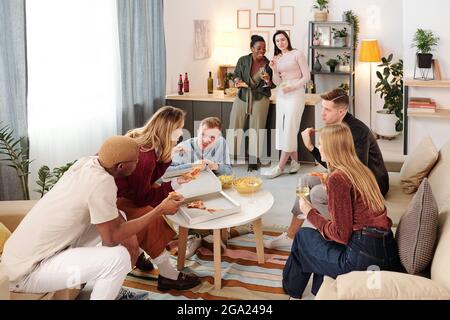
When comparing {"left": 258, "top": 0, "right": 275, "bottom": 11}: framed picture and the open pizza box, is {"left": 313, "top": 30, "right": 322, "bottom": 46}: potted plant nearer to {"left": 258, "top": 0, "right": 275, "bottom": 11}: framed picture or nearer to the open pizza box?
{"left": 258, "top": 0, "right": 275, "bottom": 11}: framed picture

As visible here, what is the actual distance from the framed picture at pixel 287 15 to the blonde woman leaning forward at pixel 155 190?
4741 mm

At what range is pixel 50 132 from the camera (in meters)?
4.78

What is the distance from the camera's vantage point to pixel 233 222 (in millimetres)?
3535

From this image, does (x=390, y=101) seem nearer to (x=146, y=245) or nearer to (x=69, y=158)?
(x=69, y=158)

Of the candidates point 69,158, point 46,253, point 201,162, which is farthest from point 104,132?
point 46,253

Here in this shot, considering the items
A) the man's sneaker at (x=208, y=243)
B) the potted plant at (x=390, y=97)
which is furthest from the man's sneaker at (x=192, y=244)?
the potted plant at (x=390, y=97)

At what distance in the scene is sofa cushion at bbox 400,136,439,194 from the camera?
3.89 meters

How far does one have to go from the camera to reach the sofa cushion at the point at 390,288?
7.64ft

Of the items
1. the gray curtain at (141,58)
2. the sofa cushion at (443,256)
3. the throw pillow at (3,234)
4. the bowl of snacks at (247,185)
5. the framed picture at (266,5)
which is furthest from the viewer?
the framed picture at (266,5)

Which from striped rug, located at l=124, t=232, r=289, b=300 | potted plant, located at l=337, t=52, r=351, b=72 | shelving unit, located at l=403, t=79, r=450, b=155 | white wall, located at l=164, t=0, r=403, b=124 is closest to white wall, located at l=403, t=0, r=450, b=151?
shelving unit, located at l=403, t=79, r=450, b=155

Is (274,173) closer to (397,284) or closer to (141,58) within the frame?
(141,58)

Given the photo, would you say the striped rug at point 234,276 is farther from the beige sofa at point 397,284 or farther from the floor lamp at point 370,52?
the floor lamp at point 370,52

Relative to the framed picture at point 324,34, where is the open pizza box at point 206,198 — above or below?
below

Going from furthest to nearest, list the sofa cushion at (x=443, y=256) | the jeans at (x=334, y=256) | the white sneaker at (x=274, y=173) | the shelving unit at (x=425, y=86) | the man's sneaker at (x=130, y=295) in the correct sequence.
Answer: the white sneaker at (x=274, y=173)
the shelving unit at (x=425, y=86)
the man's sneaker at (x=130, y=295)
the jeans at (x=334, y=256)
the sofa cushion at (x=443, y=256)
